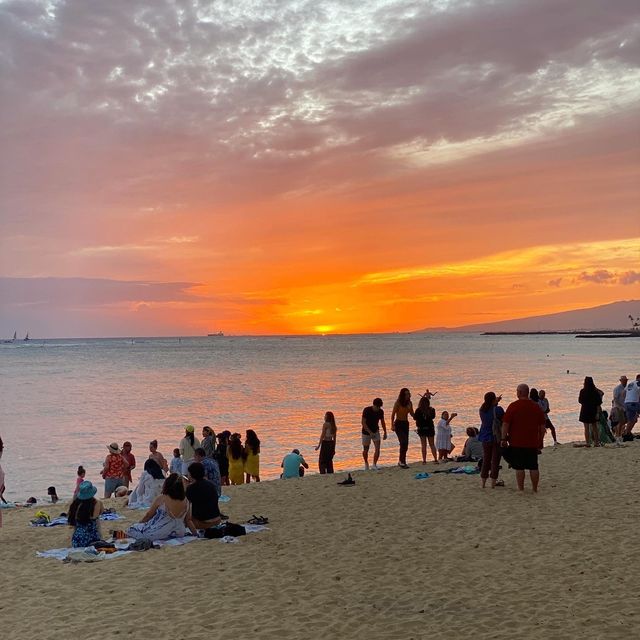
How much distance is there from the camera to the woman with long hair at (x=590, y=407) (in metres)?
16.8

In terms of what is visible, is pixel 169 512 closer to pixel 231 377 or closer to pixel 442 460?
pixel 442 460

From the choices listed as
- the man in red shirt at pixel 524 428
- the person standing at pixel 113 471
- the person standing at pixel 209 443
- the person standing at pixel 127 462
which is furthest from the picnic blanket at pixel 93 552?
the person standing at pixel 127 462

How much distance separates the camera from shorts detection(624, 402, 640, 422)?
64.1 ft

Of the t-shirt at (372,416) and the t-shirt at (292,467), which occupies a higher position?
the t-shirt at (372,416)

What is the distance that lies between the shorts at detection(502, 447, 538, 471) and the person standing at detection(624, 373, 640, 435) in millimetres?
8787

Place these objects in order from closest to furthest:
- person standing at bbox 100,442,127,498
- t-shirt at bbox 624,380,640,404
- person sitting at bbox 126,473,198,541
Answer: person sitting at bbox 126,473,198,541 → person standing at bbox 100,442,127,498 → t-shirt at bbox 624,380,640,404

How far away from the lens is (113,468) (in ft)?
50.0

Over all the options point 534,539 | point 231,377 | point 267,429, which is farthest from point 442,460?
point 231,377

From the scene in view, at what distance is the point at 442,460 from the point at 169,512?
8.83 meters

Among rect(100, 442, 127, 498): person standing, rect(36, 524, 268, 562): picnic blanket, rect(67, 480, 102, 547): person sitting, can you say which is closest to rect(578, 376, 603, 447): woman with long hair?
rect(36, 524, 268, 562): picnic blanket

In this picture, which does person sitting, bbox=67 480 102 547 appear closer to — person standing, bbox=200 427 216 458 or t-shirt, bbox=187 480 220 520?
t-shirt, bbox=187 480 220 520

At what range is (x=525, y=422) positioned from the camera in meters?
11.8

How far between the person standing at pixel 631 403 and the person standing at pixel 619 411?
0.11 m

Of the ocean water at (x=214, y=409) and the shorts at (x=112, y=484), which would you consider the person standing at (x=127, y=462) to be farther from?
the ocean water at (x=214, y=409)
